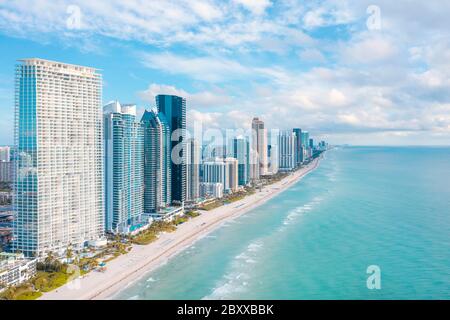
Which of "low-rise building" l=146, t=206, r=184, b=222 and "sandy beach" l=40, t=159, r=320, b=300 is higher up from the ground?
"low-rise building" l=146, t=206, r=184, b=222

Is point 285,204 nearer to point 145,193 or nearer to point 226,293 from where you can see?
point 145,193

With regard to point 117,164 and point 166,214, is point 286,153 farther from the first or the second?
point 117,164

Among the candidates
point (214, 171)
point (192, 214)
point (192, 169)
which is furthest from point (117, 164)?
point (214, 171)

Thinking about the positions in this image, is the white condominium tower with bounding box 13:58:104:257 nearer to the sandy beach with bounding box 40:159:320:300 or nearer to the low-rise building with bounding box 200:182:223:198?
the sandy beach with bounding box 40:159:320:300

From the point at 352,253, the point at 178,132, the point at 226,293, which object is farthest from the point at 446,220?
the point at 178,132

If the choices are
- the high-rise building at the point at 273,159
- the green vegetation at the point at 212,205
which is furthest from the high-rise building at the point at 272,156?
the green vegetation at the point at 212,205

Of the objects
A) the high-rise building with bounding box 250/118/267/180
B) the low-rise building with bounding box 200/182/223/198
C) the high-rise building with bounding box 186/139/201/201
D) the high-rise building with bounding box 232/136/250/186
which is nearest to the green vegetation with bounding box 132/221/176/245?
the high-rise building with bounding box 186/139/201/201
